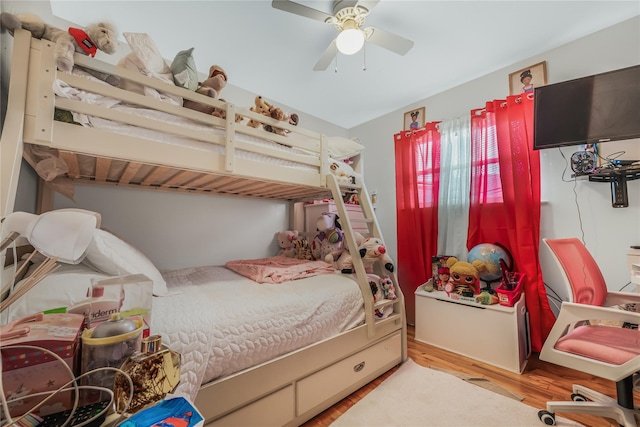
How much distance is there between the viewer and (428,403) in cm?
156

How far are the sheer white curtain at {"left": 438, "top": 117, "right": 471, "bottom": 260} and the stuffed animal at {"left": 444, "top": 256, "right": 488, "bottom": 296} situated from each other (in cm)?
37

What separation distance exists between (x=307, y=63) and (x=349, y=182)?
125cm

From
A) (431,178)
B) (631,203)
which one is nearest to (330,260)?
(431,178)

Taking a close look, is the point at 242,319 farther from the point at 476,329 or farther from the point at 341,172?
the point at 476,329

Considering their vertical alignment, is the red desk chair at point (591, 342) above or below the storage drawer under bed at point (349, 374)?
above

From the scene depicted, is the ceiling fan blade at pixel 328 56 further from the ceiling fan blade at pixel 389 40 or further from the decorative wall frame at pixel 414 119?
the decorative wall frame at pixel 414 119

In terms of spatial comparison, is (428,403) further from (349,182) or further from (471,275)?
(349,182)

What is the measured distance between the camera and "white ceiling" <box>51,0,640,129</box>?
70.6 inches

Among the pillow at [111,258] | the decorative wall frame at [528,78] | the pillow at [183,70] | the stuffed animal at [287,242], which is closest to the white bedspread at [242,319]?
the pillow at [111,258]

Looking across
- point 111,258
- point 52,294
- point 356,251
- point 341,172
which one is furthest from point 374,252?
point 52,294

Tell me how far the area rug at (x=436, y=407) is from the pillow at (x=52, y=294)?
1.38m

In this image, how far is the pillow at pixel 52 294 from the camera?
2.66 feet

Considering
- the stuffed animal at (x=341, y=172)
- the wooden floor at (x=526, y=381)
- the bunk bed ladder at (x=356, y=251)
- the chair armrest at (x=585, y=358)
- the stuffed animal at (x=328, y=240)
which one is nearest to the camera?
the chair armrest at (x=585, y=358)

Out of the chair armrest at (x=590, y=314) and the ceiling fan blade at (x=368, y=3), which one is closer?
the chair armrest at (x=590, y=314)
